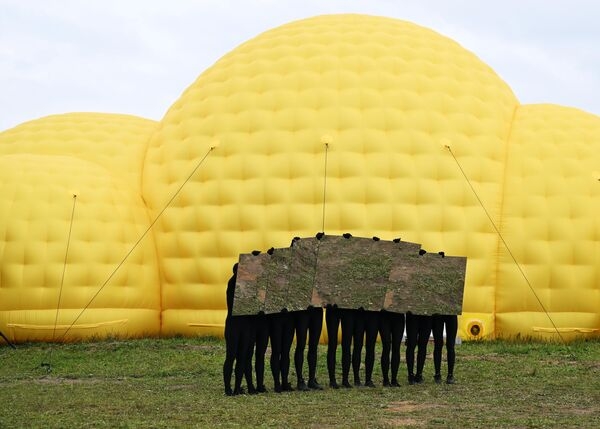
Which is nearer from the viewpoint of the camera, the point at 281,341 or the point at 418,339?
the point at 281,341

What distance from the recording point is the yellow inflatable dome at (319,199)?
1933cm

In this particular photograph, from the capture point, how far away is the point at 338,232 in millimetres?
19328

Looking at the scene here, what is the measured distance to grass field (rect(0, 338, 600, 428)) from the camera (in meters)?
10.5

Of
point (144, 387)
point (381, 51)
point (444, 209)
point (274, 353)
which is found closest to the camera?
point (274, 353)

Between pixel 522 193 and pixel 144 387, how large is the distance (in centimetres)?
884

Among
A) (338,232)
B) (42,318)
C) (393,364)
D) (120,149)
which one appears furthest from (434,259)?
(120,149)

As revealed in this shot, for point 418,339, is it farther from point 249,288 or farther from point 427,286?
point 249,288

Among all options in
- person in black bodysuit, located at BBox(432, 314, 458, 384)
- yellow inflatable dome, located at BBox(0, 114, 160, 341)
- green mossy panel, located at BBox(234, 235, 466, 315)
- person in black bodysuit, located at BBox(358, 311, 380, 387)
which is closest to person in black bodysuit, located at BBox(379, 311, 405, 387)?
person in black bodysuit, located at BBox(358, 311, 380, 387)

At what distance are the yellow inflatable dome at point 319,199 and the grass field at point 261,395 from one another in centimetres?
103

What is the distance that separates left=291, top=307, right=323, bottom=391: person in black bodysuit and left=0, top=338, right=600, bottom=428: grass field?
40 cm

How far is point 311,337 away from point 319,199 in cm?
632

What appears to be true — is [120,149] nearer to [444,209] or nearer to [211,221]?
[211,221]

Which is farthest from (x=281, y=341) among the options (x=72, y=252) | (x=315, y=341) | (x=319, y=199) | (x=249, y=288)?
(x=72, y=252)

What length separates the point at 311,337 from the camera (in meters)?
13.4
